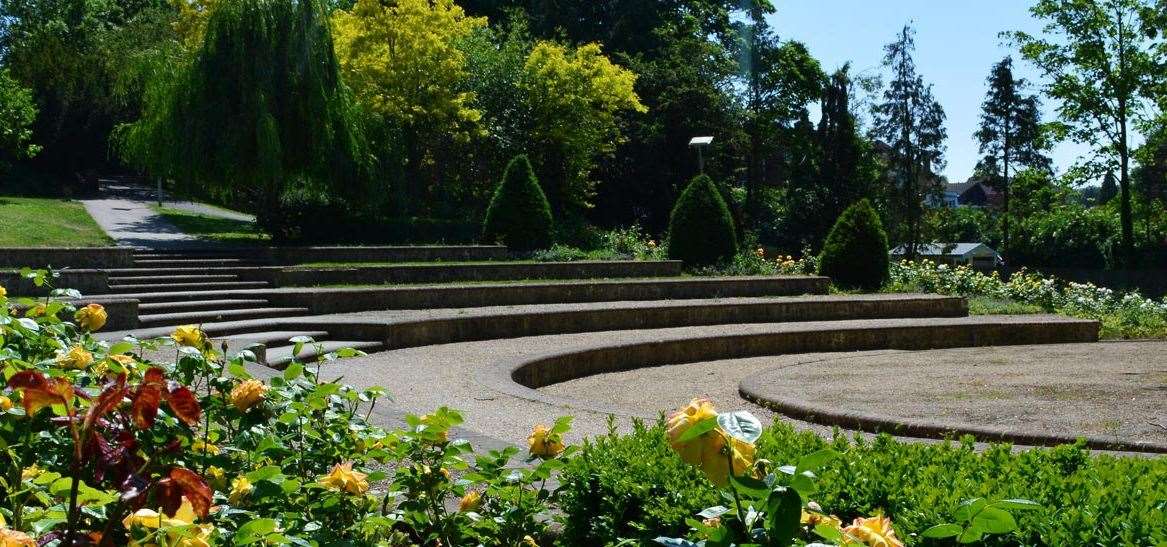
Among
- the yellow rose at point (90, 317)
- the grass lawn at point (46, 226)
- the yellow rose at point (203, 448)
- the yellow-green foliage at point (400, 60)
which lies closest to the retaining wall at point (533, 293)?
the grass lawn at point (46, 226)

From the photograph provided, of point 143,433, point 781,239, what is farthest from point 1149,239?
point 143,433

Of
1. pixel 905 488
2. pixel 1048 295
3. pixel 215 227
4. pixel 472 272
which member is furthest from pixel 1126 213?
pixel 905 488

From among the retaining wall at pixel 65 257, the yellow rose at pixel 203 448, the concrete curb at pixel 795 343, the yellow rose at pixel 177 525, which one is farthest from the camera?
the retaining wall at pixel 65 257

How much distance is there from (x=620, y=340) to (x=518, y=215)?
7.23m

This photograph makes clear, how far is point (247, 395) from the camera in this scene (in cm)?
262

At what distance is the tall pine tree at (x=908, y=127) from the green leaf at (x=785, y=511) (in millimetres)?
42185

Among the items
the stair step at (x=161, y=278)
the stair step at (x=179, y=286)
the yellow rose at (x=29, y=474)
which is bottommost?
the stair step at (x=179, y=286)

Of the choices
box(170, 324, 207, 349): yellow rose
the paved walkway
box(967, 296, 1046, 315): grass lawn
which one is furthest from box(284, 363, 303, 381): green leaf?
box(967, 296, 1046, 315): grass lawn

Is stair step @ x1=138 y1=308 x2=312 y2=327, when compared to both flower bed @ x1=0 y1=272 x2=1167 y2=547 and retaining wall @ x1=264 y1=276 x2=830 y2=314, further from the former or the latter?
flower bed @ x1=0 y1=272 x2=1167 y2=547

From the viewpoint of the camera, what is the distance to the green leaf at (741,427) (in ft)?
4.66

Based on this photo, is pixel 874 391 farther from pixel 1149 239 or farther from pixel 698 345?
pixel 1149 239

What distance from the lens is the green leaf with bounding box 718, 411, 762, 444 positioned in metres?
1.42

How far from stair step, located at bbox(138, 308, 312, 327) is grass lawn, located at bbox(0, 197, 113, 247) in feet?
18.1

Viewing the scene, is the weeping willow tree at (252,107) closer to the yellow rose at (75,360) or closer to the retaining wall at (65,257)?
the retaining wall at (65,257)
